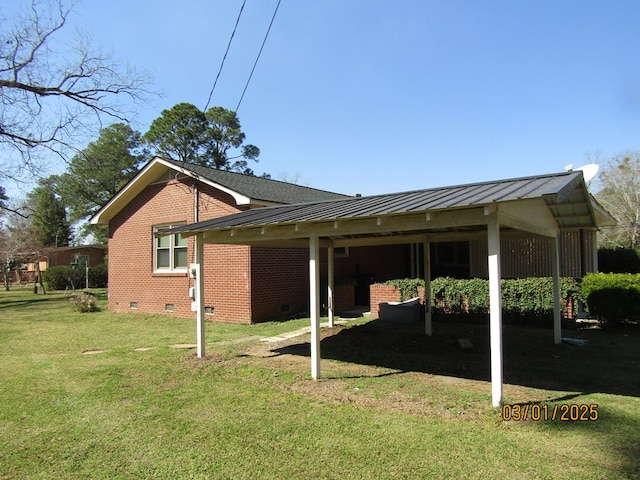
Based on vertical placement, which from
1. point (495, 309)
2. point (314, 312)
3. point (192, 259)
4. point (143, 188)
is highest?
point (143, 188)

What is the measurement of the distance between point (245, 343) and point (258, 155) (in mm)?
34795

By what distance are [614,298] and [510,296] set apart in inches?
84.8

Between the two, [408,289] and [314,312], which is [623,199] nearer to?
[408,289]

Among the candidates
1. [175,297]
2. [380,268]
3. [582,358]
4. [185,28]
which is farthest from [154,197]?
[582,358]

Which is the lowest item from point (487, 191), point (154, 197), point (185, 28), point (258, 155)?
point (487, 191)

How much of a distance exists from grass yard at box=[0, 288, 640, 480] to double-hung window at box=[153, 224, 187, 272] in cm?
488

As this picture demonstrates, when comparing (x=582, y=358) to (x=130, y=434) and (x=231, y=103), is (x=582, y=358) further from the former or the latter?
(x=231, y=103)

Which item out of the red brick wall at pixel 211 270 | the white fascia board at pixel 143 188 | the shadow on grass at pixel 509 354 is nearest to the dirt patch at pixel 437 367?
the shadow on grass at pixel 509 354

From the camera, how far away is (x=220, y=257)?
12.6m

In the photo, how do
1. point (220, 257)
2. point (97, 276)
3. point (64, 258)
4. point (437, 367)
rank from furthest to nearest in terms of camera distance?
point (64, 258), point (97, 276), point (220, 257), point (437, 367)

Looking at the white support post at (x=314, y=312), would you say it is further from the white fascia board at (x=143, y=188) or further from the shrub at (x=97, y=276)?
the shrub at (x=97, y=276)

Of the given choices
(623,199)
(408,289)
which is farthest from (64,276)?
(623,199)

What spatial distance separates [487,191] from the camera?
5.44m
